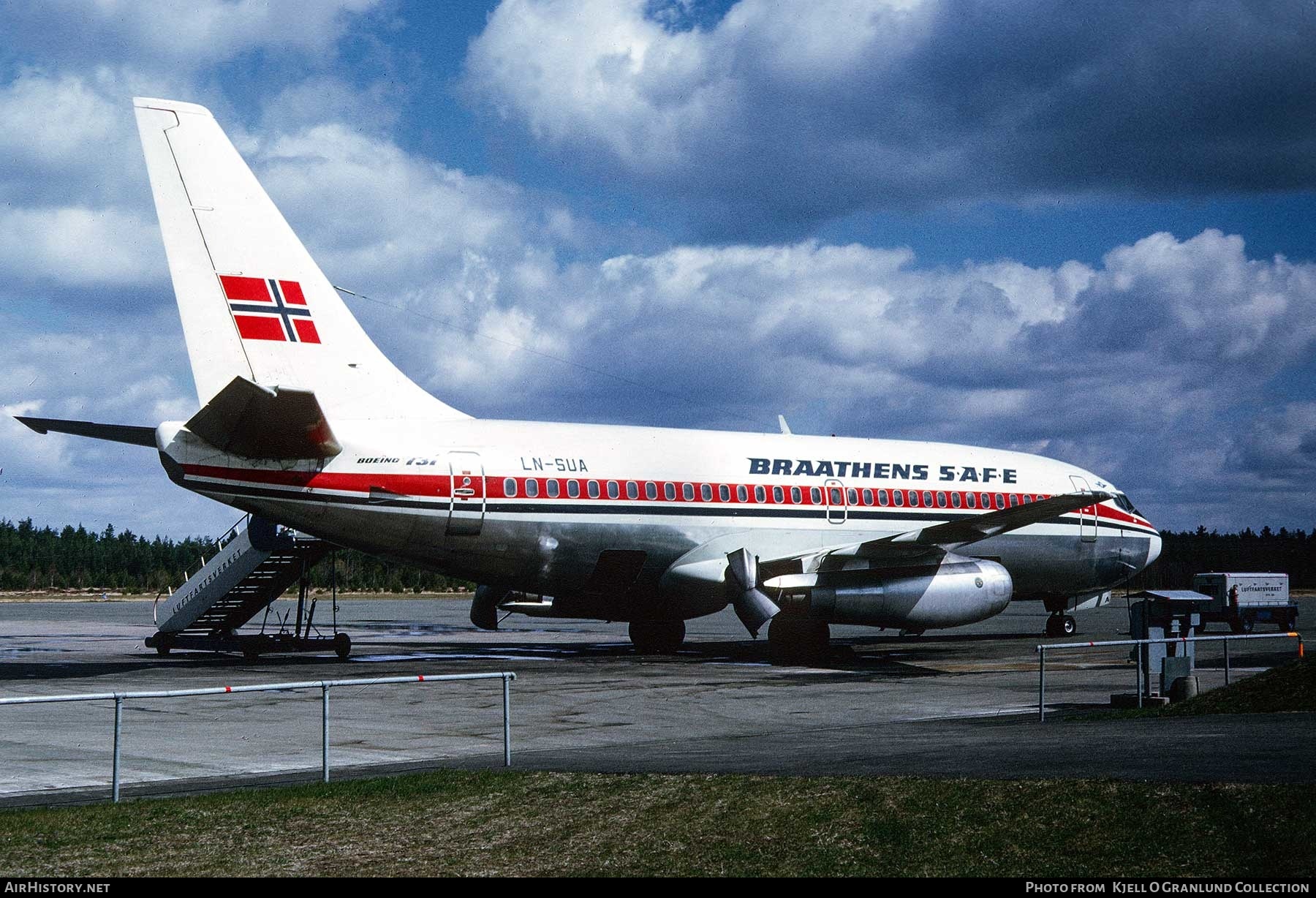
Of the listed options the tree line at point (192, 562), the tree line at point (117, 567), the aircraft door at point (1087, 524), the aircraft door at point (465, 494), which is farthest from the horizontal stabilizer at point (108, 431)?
the tree line at point (117, 567)

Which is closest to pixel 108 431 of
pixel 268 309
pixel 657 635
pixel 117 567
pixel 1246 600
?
pixel 268 309

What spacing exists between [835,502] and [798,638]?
353cm

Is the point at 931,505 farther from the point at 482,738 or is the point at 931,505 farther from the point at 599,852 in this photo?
the point at 599,852

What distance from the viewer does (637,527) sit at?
2920 centimetres

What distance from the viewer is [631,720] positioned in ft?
63.3

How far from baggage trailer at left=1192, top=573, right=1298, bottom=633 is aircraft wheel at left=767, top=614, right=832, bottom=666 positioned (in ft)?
55.8

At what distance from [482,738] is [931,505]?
18918 mm

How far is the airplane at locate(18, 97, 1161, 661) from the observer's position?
24.5 m

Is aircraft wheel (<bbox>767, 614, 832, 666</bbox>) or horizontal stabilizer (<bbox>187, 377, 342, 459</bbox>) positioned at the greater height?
horizontal stabilizer (<bbox>187, 377, 342, 459</bbox>)

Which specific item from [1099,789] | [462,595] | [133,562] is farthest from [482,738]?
[133,562]

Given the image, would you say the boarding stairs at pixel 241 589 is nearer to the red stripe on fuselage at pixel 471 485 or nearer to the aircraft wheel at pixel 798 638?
the red stripe on fuselage at pixel 471 485

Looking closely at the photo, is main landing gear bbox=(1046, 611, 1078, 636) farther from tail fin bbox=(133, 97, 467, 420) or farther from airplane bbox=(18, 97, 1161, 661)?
tail fin bbox=(133, 97, 467, 420)

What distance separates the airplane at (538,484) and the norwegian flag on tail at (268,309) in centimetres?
3

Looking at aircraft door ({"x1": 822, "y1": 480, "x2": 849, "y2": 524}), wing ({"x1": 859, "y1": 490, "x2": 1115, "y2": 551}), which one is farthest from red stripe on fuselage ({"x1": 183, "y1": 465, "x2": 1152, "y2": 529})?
wing ({"x1": 859, "y1": 490, "x2": 1115, "y2": 551})
